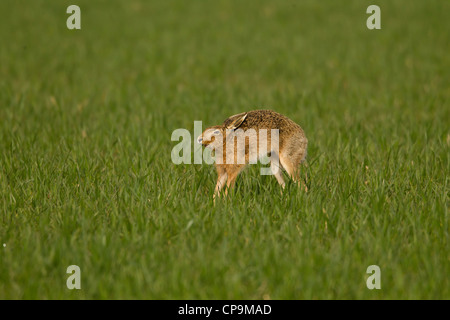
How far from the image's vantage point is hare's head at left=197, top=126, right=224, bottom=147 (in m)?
4.46

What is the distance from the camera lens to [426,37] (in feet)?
43.7

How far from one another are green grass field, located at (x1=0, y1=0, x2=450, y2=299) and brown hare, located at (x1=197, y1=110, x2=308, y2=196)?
0.27m

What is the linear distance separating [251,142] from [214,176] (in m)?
1.00

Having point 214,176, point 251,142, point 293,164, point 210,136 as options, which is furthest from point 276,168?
point 210,136

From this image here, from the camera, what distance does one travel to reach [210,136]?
14.7 ft

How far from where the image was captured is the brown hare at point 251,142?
454cm

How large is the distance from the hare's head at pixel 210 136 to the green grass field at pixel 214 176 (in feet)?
1.79

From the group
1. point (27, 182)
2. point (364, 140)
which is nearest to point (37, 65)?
point (27, 182)

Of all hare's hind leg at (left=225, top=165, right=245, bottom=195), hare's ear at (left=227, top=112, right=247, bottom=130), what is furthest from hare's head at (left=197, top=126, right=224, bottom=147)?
hare's hind leg at (left=225, top=165, right=245, bottom=195)

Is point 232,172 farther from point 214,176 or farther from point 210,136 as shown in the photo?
point 214,176

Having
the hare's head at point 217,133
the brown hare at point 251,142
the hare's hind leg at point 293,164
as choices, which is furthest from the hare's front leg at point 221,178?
the hare's hind leg at point 293,164

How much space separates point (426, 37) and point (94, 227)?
11.9 metres

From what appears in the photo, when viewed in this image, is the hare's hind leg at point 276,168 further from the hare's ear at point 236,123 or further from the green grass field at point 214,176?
the hare's ear at point 236,123
